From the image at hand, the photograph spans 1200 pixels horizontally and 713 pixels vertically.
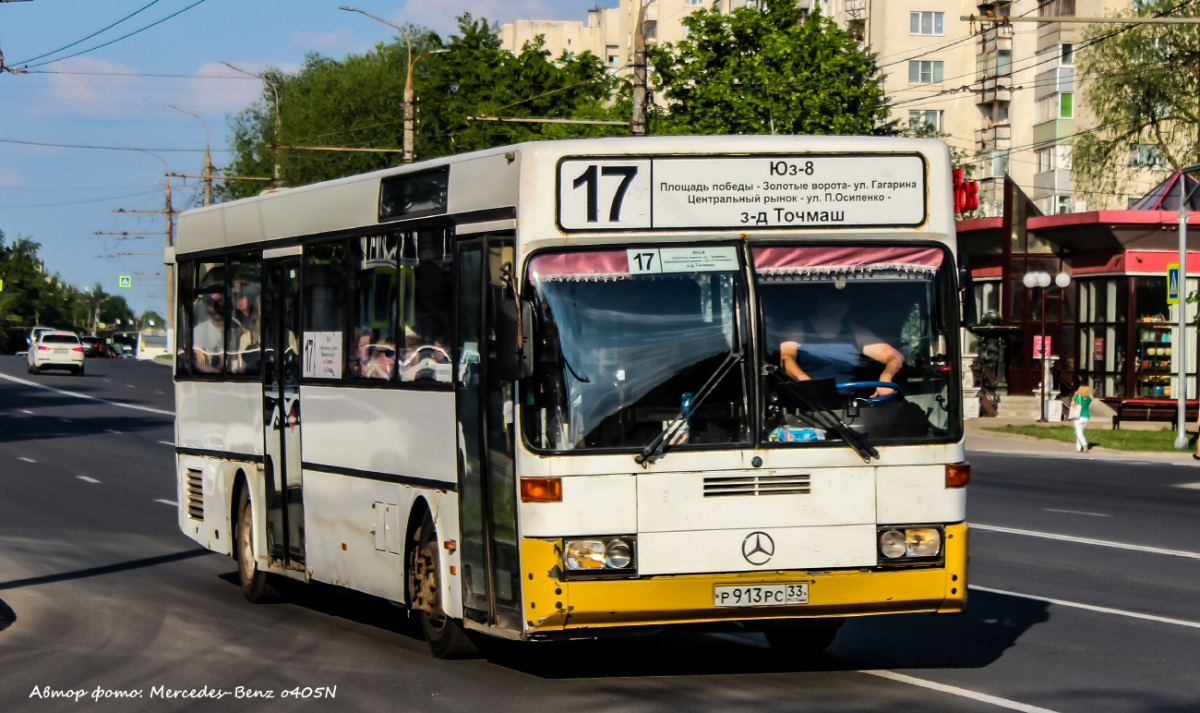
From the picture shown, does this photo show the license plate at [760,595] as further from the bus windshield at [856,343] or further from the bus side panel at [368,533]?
the bus side panel at [368,533]

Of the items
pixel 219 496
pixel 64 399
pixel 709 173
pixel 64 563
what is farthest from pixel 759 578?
pixel 64 399

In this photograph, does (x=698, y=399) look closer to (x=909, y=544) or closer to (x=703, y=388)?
(x=703, y=388)

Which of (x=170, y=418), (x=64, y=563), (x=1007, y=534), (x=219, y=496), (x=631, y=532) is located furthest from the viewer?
(x=170, y=418)

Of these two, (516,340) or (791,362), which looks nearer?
(516,340)

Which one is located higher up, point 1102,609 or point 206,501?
point 206,501

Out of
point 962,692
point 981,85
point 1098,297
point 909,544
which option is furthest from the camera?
point 981,85

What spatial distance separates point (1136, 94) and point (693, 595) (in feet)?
176

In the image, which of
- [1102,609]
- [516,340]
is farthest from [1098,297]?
[516,340]

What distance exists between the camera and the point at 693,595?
344 inches

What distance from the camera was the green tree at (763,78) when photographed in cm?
6109

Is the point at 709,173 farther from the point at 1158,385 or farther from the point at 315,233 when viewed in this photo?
the point at 1158,385

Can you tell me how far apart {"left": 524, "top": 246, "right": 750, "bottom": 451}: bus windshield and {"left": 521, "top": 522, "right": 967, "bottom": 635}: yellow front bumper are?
0.62 metres

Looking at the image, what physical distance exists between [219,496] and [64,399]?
43.5 m

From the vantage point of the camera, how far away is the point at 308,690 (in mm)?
9305
